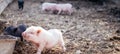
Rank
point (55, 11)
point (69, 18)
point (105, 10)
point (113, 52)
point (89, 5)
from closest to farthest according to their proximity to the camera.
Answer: point (113, 52) → point (69, 18) → point (55, 11) → point (105, 10) → point (89, 5)

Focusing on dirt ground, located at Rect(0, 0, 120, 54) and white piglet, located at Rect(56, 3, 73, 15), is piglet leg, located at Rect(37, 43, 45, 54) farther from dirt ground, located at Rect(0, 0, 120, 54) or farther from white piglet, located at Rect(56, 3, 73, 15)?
white piglet, located at Rect(56, 3, 73, 15)

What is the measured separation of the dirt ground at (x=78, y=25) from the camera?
485cm

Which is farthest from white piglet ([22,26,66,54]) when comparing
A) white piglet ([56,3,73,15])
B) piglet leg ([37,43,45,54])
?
white piglet ([56,3,73,15])

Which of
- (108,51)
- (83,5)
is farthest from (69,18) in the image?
(108,51)

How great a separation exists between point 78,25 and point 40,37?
260cm

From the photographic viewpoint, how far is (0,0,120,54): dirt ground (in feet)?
15.9

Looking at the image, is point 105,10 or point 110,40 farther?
point 105,10

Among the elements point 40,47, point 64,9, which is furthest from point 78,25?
point 40,47

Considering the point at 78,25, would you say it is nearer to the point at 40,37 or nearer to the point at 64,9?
the point at 64,9

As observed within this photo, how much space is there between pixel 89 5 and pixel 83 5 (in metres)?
0.20

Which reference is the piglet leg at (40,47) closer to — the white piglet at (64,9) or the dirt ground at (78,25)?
the dirt ground at (78,25)

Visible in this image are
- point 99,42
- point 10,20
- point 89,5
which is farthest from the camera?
point 89,5

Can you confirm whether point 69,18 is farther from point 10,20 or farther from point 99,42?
point 99,42

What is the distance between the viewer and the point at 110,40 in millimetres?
5418
